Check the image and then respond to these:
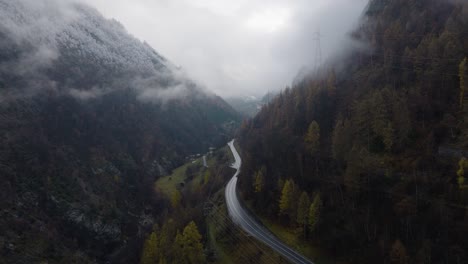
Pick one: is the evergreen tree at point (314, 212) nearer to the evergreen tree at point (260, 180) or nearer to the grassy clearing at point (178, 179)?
the evergreen tree at point (260, 180)

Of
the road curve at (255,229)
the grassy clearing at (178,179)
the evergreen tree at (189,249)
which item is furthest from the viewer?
the grassy clearing at (178,179)

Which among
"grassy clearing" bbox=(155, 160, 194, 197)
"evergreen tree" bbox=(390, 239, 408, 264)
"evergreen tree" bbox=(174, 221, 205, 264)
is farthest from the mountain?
"evergreen tree" bbox=(390, 239, 408, 264)

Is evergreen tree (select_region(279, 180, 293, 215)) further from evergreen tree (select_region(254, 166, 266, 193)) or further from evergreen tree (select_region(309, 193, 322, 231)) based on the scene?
evergreen tree (select_region(254, 166, 266, 193))

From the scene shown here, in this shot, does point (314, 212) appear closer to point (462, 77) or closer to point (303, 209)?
point (303, 209)

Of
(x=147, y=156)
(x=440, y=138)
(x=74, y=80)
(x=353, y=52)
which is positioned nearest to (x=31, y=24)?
(x=74, y=80)

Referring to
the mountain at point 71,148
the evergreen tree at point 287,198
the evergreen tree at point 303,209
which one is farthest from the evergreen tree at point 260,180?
the mountain at point 71,148

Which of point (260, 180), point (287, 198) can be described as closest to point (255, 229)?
point (287, 198)

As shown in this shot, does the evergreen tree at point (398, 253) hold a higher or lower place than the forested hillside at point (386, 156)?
lower
